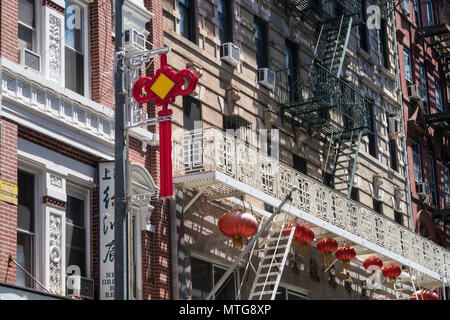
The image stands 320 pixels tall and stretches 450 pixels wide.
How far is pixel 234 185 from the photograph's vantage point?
2298 centimetres

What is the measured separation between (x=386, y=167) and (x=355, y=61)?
4.03m

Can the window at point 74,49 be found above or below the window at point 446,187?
below

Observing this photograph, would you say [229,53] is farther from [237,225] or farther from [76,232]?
[76,232]

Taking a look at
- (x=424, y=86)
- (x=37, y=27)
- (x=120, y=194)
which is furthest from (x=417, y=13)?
(x=120, y=194)

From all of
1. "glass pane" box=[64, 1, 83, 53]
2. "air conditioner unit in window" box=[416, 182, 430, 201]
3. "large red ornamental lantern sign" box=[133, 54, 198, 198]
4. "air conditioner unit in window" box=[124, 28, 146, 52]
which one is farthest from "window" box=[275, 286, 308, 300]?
"air conditioner unit in window" box=[416, 182, 430, 201]

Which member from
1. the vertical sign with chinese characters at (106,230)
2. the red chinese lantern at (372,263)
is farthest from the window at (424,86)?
the vertical sign with chinese characters at (106,230)

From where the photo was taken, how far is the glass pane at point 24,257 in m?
18.7

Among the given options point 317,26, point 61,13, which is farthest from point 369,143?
point 61,13

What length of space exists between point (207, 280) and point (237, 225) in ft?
7.82

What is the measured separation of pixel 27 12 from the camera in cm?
2025

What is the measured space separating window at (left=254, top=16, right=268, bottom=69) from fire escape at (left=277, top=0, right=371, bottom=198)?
673mm

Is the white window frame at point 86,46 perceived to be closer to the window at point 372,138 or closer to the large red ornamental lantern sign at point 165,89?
the large red ornamental lantern sign at point 165,89

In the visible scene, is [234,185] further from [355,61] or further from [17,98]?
[355,61]

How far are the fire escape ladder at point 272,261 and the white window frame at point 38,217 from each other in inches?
254
